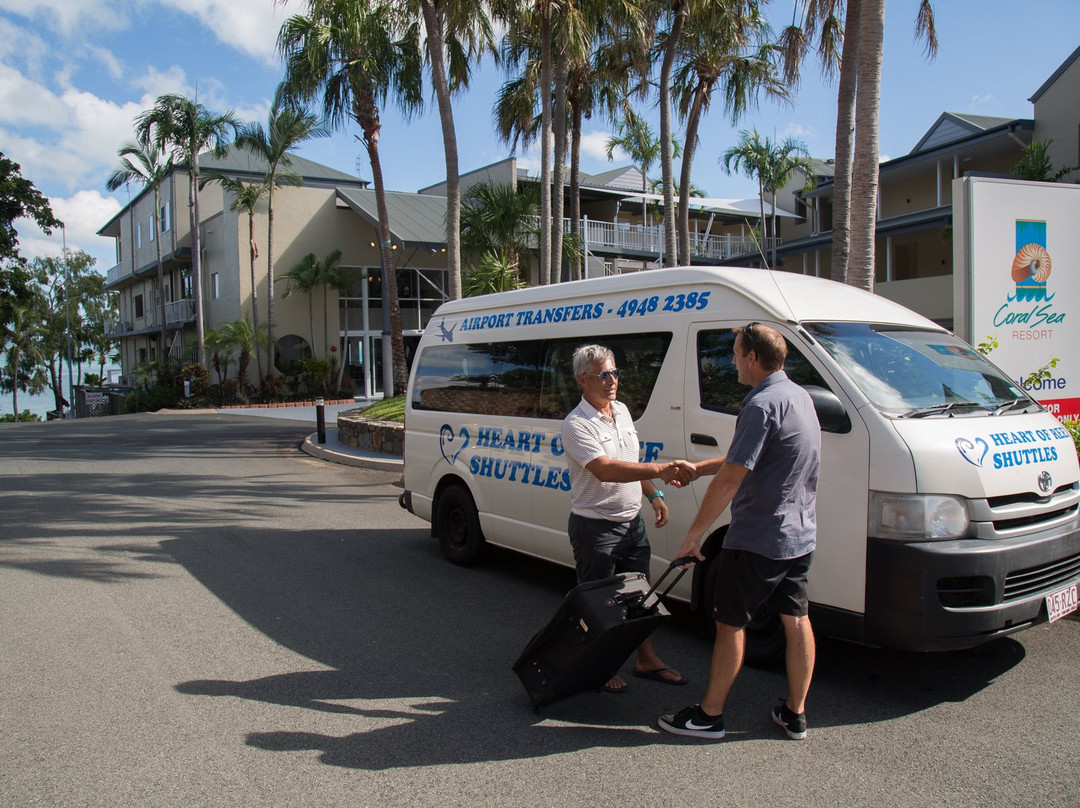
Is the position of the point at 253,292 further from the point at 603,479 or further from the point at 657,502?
the point at 603,479

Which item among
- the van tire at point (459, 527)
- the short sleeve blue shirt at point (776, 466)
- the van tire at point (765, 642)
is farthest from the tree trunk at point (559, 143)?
the short sleeve blue shirt at point (776, 466)

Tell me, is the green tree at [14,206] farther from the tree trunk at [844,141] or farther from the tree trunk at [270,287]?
the tree trunk at [844,141]

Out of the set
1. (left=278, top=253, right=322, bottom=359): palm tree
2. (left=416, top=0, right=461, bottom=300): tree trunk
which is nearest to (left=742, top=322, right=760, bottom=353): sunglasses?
(left=416, top=0, right=461, bottom=300): tree trunk

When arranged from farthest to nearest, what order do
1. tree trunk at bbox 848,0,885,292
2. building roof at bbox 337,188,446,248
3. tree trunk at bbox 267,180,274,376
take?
tree trunk at bbox 267,180,274,376, building roof at bbox 337,188,446,248, tree trunk at bbox 848,0,885,292

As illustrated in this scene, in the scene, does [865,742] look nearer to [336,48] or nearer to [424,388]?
[424,388]

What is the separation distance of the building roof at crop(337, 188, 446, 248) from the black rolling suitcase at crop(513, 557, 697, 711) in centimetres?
2561

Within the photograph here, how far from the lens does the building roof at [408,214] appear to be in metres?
29.2

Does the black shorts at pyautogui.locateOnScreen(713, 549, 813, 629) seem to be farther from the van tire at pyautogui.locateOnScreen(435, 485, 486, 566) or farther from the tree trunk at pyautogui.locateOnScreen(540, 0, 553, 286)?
the tree trunk at pyautogui.locateOnScreen(540, 0, 553, 286)

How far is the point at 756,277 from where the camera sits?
5.05m

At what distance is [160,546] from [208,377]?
24.8 m

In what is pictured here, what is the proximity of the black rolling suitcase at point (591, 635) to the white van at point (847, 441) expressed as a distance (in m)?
0.92

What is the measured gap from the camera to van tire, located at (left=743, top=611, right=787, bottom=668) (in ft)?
15.2

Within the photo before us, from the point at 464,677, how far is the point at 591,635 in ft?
3.68

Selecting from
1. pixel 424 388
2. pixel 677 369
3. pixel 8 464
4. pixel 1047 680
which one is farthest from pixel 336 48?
pixel 1047 680
